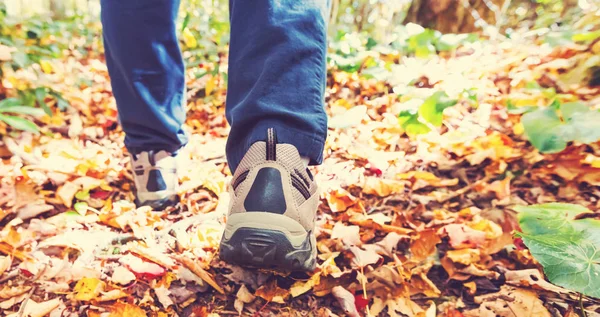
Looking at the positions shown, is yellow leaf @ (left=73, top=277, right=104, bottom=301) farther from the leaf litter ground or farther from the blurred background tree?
the blurred background tree

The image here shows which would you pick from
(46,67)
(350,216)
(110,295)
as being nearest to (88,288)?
(110,295)

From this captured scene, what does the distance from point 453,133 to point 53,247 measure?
144 cm

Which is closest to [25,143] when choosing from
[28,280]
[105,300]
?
[28,280]

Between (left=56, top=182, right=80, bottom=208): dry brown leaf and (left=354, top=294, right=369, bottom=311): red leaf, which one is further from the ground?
(left=354, top=294, right=369, bottom=311): red leaf

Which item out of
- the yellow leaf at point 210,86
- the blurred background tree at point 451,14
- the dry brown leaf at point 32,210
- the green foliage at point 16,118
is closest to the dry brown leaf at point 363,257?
the dry brown leaf at point 32,210

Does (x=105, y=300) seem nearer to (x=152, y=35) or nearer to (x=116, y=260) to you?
(x=116, y=260)

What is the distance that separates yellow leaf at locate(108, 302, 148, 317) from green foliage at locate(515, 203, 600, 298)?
0.73m

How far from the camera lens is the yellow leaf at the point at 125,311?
0.76m

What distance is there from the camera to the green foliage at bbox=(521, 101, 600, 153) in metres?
1.04

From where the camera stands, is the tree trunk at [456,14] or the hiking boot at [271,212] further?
the tree trunk at [456,14]

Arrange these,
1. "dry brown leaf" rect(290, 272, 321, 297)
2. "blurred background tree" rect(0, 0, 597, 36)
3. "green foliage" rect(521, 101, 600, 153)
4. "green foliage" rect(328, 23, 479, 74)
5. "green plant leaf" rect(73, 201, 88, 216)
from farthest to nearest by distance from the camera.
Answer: "blurred background tree" rect(0, 0, 597, 36)
"green foliage" rect(328, 23, 479, 74)
"green plant leaf" rect(73, 201, 88, 216)
"green foliage" rect(521, 101, 600, 153)
"dry brown leaf" rect(290, 272, 321, 297)

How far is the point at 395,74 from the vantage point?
6.91 feet

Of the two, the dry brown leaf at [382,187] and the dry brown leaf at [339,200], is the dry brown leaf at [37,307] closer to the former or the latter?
the dry brown leaf at [339,200]

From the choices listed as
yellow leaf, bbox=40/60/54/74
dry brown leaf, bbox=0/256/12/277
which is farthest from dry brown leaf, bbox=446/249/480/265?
yellow leaf, bbox=40/60/54/74
